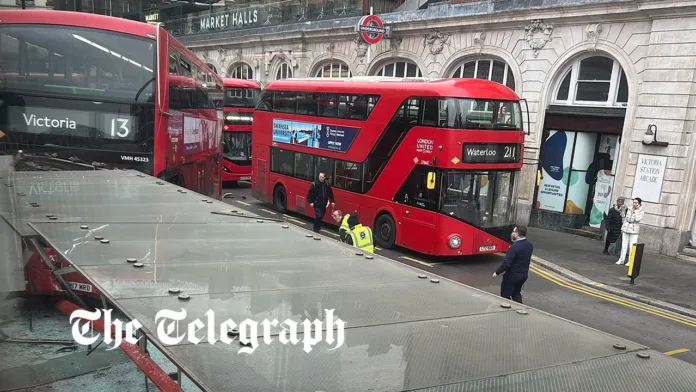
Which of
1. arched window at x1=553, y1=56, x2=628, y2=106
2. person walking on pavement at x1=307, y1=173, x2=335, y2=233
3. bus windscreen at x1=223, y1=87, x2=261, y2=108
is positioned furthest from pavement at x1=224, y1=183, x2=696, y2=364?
bus windscreen at x1=223, y1=87, x2=261, y2=108

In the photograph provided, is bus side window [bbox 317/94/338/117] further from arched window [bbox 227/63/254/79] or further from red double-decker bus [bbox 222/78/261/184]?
arched window [bbox 227/63/254/79]

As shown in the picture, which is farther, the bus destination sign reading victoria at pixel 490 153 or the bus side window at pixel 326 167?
the bus side window at pixel 326 167

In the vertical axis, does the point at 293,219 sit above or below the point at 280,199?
below

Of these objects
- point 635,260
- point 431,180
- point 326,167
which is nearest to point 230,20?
point 326,167

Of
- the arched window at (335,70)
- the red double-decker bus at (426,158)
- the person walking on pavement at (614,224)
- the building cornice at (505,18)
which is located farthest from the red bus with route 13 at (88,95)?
the arched window at (335,70)

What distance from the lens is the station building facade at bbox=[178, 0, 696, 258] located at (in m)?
14.8

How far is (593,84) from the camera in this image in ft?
56.1

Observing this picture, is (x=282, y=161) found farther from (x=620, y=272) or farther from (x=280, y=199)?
(x=620, y=272)

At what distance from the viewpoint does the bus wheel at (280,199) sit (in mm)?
17914

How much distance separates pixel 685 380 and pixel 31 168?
7907 millimetres

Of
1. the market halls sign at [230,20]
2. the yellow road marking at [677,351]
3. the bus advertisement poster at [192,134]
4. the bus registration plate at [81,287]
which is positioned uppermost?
the market halls sign at [230,20]

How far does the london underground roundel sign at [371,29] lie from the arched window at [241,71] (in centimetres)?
1245

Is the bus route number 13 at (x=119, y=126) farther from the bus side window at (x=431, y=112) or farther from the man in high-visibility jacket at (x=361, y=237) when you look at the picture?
the bus side window at (x=431, y=112)

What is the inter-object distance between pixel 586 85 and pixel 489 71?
377cm
